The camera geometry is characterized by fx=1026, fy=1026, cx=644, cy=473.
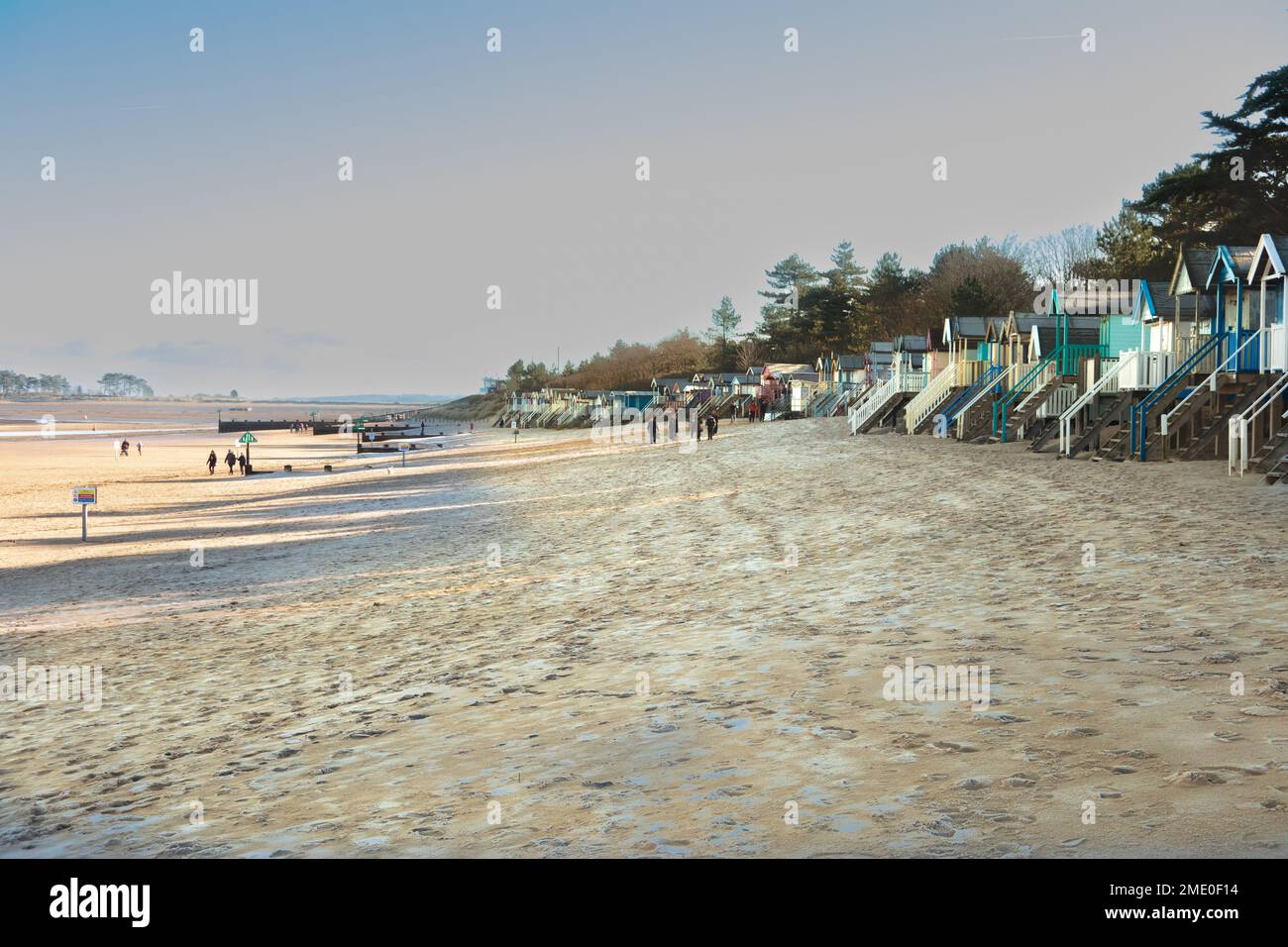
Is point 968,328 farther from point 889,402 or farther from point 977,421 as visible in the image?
point 977,421

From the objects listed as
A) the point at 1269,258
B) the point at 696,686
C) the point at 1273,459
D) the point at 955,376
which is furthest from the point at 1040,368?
the point at 696,686

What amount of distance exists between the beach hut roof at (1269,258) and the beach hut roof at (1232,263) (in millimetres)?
517

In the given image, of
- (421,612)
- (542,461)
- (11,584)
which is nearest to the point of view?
(421,612)

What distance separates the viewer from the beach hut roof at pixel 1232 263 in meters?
25.6

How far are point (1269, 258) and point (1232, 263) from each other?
5.69 feet

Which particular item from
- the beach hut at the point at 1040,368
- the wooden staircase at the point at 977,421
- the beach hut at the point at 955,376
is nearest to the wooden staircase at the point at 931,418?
the beach hut at the point at 955,376

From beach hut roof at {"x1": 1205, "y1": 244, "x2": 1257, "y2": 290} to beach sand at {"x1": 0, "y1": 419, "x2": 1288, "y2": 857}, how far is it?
6.49 metres

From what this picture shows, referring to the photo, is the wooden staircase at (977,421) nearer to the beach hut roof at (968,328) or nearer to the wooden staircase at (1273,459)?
the beach hut roof at (968,328)

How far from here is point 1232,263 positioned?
25.7 meters

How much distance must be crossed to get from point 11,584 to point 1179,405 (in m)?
25.7
